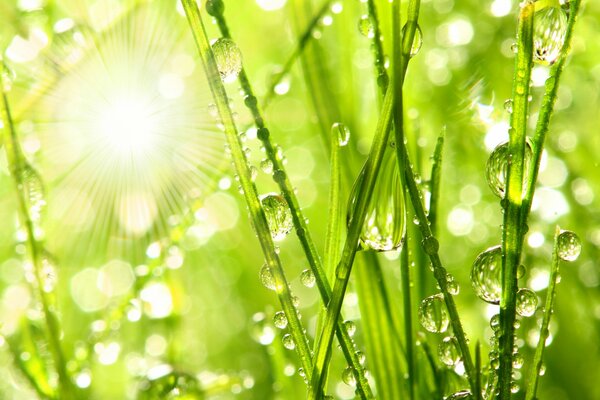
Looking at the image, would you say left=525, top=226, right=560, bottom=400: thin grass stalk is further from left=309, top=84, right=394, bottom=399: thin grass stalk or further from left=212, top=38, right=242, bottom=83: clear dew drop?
left=212, top=38, right=242, bottom=83: clear dew drop

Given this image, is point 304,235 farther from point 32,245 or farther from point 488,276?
point 32,245

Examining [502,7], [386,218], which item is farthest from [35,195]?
[502,7]

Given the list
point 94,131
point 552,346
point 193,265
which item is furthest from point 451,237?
point 94,131

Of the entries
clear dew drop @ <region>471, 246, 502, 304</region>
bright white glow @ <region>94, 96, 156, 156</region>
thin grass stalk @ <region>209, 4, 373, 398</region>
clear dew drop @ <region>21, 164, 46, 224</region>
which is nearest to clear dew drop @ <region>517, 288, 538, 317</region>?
clear dew drop @ <region>471, 246, 502, 304</region>

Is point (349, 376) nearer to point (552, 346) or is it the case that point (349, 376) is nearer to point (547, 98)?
point (547, 98)

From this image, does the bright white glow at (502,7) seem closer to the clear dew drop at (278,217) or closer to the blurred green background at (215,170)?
the blurred green background at (215,170)

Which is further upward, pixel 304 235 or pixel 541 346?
pixel 304 235

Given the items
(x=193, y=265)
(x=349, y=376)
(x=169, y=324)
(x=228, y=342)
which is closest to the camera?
(x=349, y=376)
